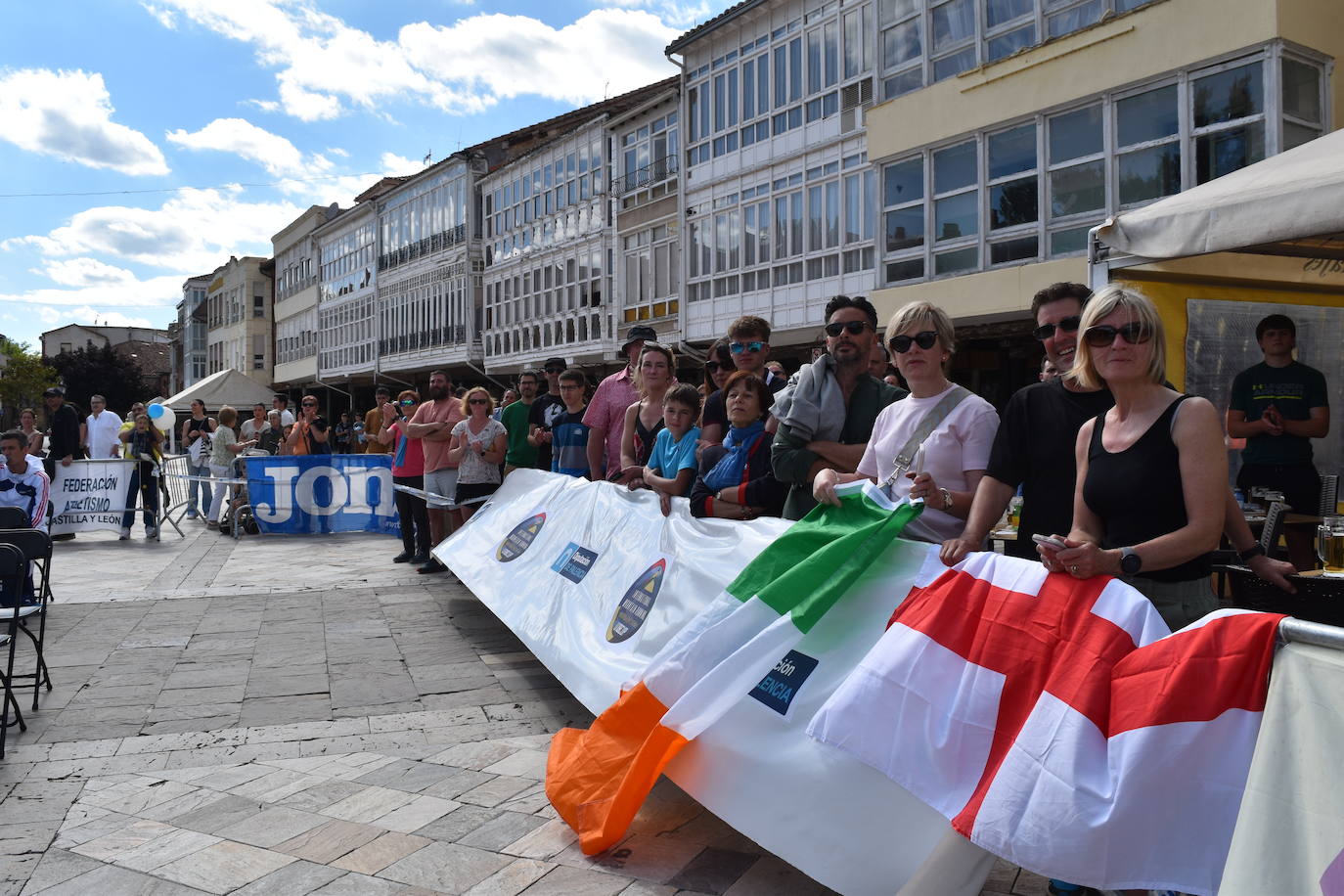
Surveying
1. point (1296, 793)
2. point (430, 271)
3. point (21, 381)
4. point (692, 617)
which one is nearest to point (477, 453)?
point (692, 617)

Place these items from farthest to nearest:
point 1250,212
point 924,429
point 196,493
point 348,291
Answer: point 348,291
point 196,493
point 1250,212
point 924,429

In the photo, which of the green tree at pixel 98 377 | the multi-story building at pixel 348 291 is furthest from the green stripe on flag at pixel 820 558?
the green tree at pixel 98 377

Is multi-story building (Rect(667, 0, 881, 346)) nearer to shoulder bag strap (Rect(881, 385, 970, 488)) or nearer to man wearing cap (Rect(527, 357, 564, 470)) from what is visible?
man wearing cap (Rect(527, 357, 564, 470))

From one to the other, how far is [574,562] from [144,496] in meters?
9.88

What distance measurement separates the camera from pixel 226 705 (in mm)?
5637

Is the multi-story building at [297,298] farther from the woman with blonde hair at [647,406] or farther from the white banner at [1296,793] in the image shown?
the white banner at [1296,793]

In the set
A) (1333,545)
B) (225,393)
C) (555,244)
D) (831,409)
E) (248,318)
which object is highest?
(248,318)

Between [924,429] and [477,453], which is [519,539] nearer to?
[477,453]

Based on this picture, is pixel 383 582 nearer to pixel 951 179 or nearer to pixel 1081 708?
pixel 1081 708

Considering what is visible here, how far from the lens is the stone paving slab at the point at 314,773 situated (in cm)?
345

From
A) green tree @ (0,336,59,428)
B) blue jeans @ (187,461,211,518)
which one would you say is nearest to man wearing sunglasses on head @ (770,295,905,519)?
blue jeans @ (187,461,211,518)

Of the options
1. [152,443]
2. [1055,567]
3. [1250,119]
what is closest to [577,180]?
[152,443]

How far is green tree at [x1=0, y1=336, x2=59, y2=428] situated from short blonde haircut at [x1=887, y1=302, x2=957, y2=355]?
76.8m

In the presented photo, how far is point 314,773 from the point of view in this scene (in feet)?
14.9
